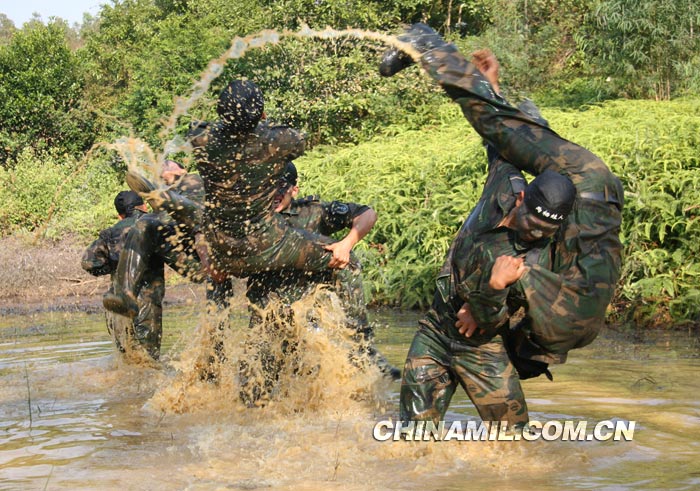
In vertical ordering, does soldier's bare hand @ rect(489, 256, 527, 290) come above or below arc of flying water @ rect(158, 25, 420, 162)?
below

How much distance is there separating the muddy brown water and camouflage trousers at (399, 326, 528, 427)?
0.90 ft

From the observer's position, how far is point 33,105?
22.7m

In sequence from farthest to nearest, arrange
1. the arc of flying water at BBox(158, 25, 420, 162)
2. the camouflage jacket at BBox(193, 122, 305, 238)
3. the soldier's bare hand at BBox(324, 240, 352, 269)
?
the soldier's bare hand at BBox(324, 240, 352, 269), the camouflage jacket at BBox(193, 122, 305, 238), the arc of flying water at BBox(158, 25, 420, 162)

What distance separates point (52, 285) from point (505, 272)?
34.8ft

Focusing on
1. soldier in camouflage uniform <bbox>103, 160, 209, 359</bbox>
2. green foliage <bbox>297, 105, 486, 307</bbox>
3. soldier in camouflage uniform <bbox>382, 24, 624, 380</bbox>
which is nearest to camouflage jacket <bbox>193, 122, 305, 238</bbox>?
soldier in camouflage uniform <bbox>103, 160, 209, 359</bbox>

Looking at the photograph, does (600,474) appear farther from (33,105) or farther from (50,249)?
(33,105)

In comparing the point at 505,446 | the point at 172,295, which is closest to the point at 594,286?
the point at 505,446

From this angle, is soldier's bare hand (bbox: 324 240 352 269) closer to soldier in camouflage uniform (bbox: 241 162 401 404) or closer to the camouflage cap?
soldier in camouflage uniform (bbox: 241 162 401 404)

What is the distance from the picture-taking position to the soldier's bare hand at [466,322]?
4.26m

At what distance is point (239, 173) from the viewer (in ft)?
18.1

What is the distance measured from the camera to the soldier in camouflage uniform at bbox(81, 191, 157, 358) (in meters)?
7.66

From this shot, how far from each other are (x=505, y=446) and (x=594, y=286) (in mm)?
961

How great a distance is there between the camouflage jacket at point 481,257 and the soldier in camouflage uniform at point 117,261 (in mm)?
3565

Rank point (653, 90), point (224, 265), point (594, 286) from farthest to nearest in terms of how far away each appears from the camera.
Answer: point (653, 90) → point (224, 265) → point (594, 286)
